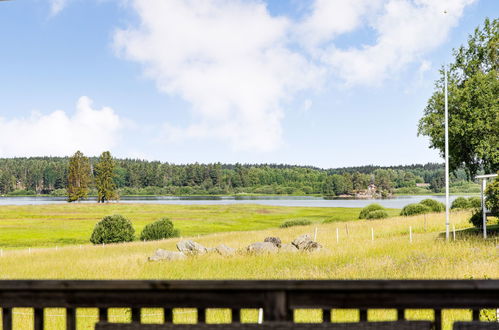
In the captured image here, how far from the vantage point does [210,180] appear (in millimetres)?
152125

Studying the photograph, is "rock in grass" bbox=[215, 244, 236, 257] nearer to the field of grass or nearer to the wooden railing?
the wooden railing

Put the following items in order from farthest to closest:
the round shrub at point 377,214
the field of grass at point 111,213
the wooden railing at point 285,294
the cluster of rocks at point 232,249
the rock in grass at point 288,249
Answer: the field of grass at point 111,213 → the round shrub at point 377,214 → the rock in grass at point 288,249 → the cluster of rocks at point 232,249 → the wooden railing at point 285,294

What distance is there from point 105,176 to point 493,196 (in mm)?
80072

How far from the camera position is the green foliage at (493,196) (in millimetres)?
18672

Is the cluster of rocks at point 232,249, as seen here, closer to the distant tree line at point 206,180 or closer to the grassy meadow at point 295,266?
the grassy meadow at point 295,266

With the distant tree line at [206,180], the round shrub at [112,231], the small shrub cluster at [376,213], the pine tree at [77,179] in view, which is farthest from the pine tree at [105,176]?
the small shrub cluster at [376,213]

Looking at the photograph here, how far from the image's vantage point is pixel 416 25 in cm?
1385

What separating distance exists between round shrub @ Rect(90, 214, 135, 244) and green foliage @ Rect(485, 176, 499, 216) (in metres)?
24.4

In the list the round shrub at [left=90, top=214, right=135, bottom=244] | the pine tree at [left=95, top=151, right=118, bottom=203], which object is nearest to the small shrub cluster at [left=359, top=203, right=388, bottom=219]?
the round shrub at [left=90, top=214, right=135, bottom=244]

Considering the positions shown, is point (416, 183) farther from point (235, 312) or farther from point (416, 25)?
point (235, 312)

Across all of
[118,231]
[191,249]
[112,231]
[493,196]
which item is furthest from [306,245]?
[112,231]

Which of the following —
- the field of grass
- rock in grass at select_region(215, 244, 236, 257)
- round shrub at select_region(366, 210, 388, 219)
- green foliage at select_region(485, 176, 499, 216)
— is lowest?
the field of grass

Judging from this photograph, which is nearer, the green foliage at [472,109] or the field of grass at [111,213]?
the green foliage at [472,109]

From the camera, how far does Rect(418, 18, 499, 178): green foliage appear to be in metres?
25.3
